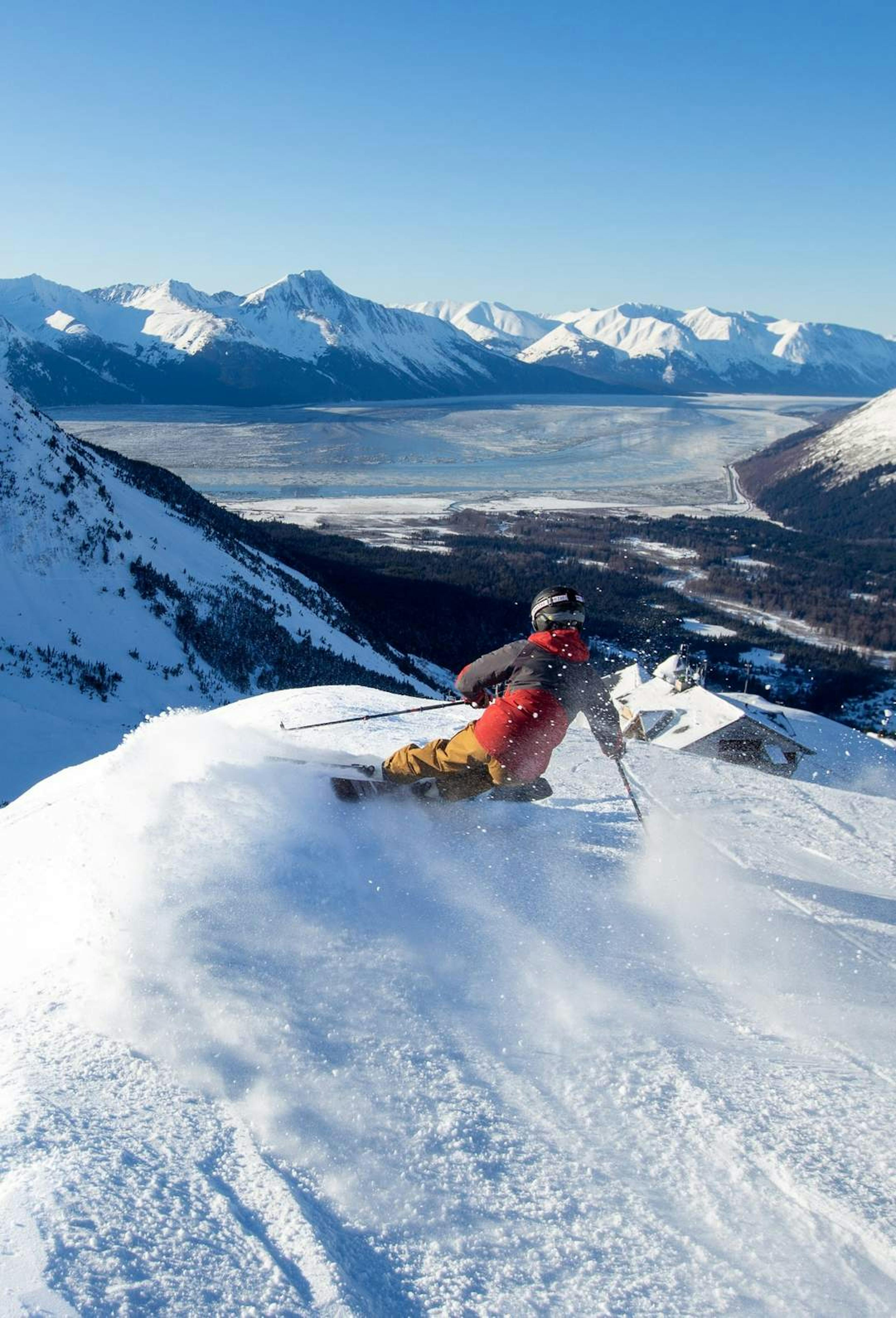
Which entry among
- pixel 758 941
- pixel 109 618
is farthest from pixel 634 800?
pixel 109 618

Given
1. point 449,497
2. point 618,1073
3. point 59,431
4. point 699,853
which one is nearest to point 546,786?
point 699,853

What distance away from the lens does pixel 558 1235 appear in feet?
12.3

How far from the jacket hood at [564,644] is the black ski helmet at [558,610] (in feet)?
0.16

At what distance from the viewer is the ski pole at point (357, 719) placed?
9562 millimetres

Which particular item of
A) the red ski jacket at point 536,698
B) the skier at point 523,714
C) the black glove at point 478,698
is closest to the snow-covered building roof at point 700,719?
the red ski jacket at point 536,698

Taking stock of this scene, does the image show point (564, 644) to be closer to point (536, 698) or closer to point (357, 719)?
point (536, 698)

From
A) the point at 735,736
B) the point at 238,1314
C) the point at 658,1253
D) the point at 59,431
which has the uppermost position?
the point at 59,431

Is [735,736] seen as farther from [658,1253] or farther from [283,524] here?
[283,524]

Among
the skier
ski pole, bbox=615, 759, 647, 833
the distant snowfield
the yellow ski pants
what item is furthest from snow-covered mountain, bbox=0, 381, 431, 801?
ski pole, bbox=615, 759, 647, 833

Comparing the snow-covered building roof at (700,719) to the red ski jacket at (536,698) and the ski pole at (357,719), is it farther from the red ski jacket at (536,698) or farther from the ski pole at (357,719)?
the red ski jacket at (536,698)

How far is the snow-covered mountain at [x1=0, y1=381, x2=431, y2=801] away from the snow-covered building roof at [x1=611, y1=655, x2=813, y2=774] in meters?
14.9

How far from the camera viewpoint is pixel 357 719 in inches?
368

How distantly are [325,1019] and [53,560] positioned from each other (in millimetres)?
34902

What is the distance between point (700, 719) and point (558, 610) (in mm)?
23937
